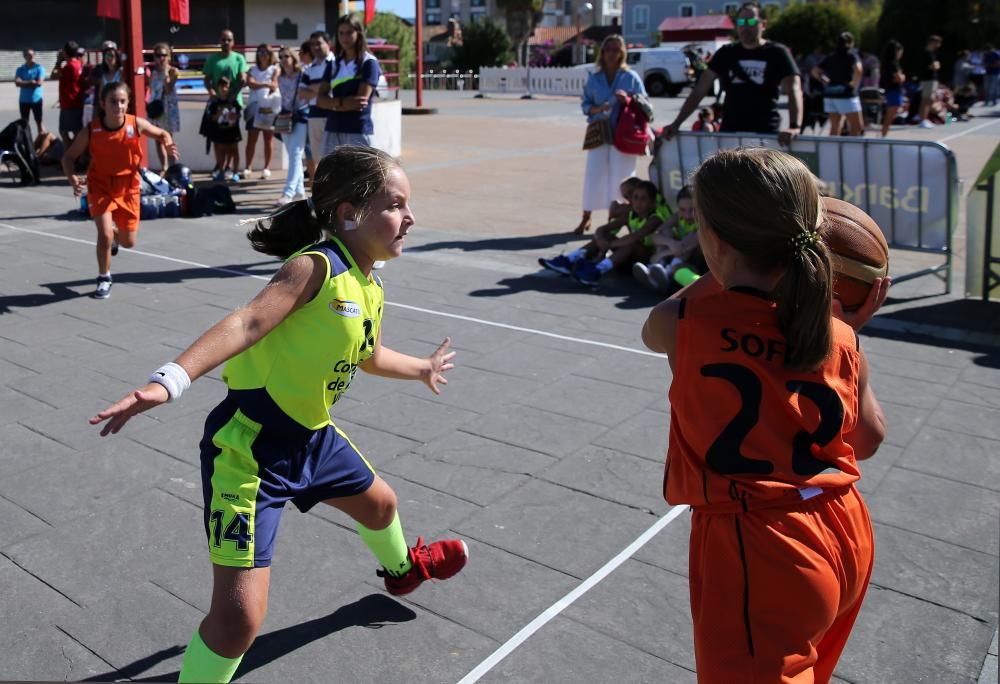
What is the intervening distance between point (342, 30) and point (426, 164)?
7271mm

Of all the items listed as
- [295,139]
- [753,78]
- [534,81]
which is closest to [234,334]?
[753,78]

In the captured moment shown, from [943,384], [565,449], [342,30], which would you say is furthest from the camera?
[342,30]

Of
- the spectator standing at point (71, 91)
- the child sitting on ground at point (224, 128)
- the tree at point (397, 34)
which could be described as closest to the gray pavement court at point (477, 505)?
the child sitting on ground at point (224, 128)

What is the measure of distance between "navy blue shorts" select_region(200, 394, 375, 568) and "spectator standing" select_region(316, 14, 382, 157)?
6.93 meters

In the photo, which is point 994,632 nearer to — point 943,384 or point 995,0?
point 943,384

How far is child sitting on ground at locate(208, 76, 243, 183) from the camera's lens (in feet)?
48.5

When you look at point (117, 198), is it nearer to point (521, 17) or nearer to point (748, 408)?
point (748, 408)

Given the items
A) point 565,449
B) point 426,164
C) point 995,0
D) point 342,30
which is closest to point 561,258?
point 342,30

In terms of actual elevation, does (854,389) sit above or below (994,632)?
above

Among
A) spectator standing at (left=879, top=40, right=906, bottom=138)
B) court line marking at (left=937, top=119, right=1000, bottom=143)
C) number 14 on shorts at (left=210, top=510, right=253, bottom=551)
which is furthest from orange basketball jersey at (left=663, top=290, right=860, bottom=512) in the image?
spectator standing at (left=879, top=40, right=906, bottom=138)

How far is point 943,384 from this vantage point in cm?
618

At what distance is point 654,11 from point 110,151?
72.4m

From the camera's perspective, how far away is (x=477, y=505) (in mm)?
4430

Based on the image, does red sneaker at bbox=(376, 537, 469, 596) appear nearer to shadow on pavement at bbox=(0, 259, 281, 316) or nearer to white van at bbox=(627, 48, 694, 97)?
shadow on pavement at bbox=(0, 259, 281, 316)
